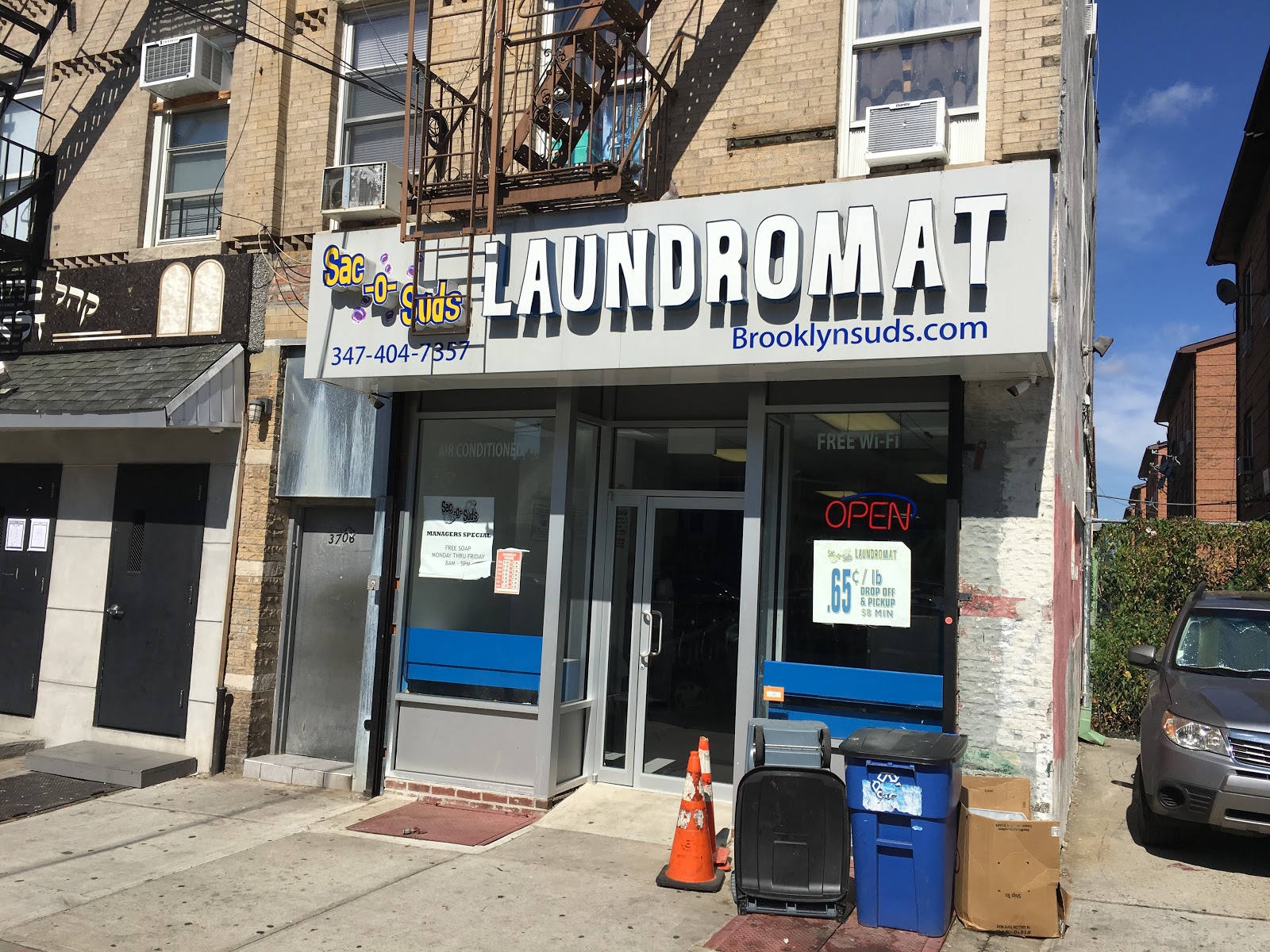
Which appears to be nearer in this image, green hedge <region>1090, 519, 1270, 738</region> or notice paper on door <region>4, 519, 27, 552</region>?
notice paper on door <region>4, 519, 27, 552</region>

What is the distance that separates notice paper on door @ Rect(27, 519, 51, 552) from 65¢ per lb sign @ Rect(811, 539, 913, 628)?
7.74 metres

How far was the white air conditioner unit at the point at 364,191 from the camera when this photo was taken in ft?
29.9

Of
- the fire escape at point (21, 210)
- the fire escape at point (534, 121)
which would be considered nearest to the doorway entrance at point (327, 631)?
the fire escape at point (534, 121)

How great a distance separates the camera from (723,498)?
8211 mm

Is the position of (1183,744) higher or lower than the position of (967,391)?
lower

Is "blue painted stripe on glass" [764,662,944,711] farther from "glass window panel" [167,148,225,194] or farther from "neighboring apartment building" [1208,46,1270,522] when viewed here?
"neighboring apartment building" [1208,46,1270,522]

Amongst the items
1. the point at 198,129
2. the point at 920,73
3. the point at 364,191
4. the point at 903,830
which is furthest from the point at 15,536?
the point at 920,73

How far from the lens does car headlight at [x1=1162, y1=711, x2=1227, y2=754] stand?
689 centimetres

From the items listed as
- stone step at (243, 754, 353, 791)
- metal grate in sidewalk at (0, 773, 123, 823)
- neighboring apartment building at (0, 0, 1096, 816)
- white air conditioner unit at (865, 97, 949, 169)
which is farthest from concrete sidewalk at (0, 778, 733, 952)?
white air conditioner unit at (865, 97, 949, 169)

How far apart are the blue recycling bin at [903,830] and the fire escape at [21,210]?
9.67 m

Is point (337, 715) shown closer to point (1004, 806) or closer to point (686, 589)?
point (686, 589)

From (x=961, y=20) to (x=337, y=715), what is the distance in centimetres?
741

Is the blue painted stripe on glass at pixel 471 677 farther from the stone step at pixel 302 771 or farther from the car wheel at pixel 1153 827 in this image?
the car wheel at pixel 1153 827

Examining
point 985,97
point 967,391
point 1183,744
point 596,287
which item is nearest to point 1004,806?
point 1183,744
